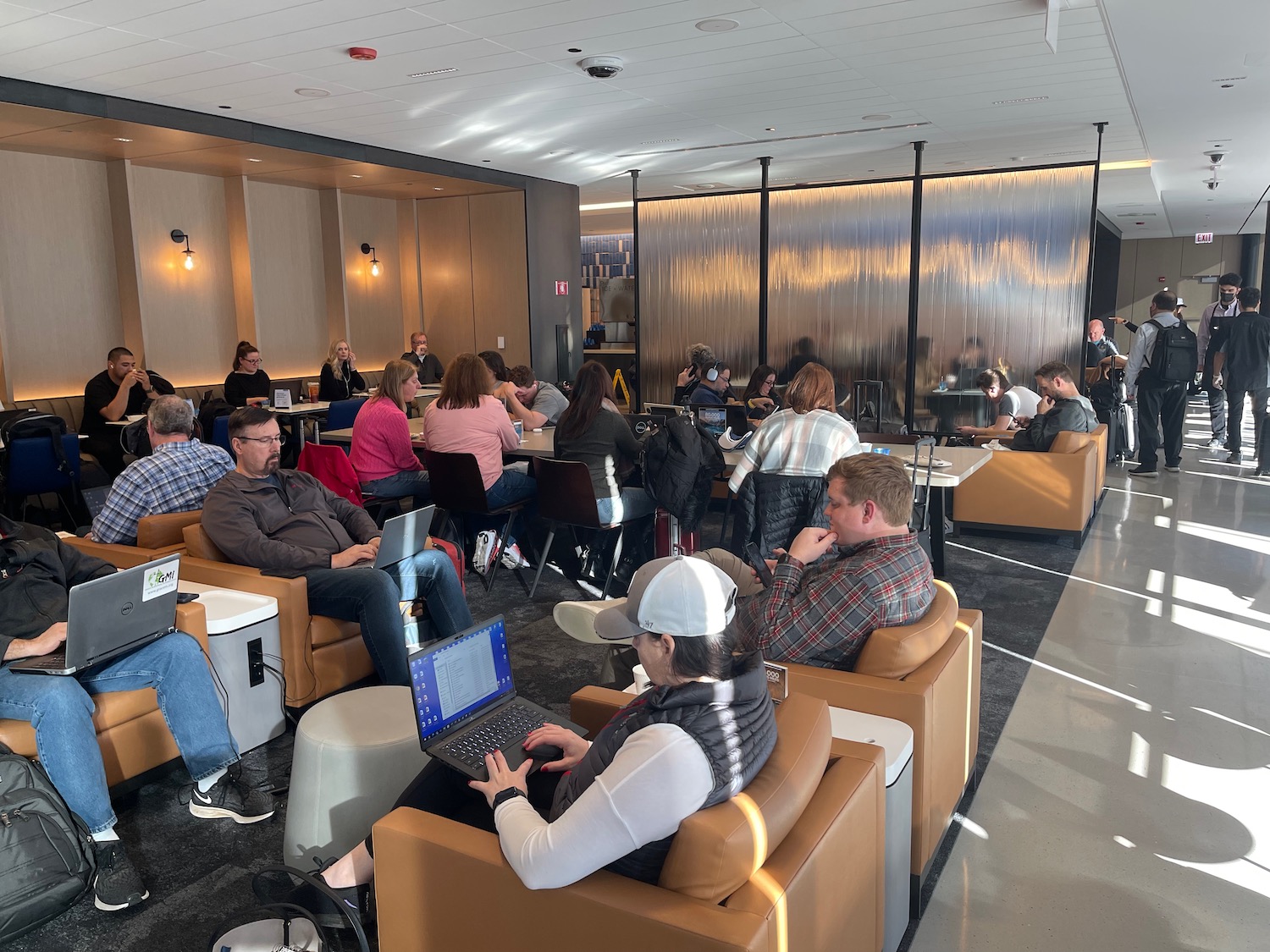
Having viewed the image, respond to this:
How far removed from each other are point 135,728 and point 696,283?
838cm

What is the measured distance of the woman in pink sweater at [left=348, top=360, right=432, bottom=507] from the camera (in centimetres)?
567

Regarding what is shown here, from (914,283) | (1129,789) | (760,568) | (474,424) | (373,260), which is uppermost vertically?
(373,260)

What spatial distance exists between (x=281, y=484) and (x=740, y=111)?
5.41 meters

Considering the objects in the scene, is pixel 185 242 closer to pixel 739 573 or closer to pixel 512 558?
pixel 512 558

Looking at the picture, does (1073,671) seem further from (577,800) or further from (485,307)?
(485,307)

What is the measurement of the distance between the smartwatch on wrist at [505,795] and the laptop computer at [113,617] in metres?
1.57

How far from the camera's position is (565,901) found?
5.30 ft

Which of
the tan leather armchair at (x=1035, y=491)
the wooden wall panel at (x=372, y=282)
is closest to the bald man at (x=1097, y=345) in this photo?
the tan leather armchair at (x=1035, y=491)

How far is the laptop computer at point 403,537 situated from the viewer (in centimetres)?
367

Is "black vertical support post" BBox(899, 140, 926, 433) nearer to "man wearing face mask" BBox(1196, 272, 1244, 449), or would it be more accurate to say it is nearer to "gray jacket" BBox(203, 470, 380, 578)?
"man wearing face mask" BBox(1196, 272, 1244, 449)

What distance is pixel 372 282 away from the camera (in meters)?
11.6

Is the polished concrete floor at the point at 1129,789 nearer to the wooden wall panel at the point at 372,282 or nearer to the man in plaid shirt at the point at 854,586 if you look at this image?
the man in plaid shirt at the point at 854,586

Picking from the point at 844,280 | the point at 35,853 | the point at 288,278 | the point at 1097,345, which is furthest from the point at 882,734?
the point at 288,278

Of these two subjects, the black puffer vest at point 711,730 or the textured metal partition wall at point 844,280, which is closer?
the black puffer vest at point 711,730
